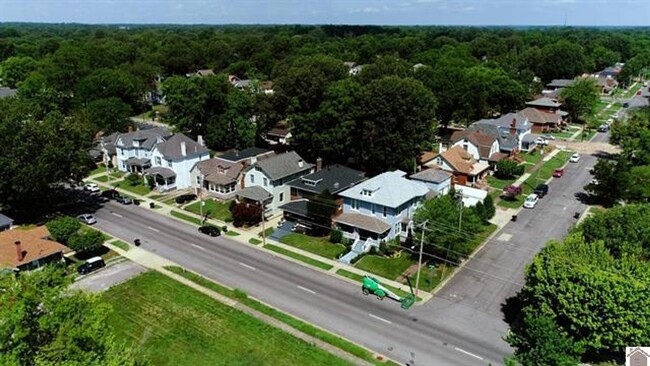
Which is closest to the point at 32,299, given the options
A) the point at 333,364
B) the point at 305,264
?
the point at 333,364

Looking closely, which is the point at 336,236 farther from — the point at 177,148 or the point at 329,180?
the point at 177,148

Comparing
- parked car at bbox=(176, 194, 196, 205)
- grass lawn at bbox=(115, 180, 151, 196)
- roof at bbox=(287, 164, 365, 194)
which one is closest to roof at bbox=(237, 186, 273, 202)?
roof at bbox=(287, 164, 365, 194)

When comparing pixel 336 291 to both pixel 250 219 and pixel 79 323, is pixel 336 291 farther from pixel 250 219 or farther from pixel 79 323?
pixel 79 323

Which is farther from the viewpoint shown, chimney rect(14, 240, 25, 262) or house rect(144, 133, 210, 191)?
house rect(144, 133, 210, 191)

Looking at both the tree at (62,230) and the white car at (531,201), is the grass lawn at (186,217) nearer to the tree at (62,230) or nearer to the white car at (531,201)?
the tree at (62,230)

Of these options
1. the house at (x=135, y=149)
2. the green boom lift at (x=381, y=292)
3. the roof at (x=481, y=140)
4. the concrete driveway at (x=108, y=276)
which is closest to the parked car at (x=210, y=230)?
the concrete driveway at (x=108, y=276)

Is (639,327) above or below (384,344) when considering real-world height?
above

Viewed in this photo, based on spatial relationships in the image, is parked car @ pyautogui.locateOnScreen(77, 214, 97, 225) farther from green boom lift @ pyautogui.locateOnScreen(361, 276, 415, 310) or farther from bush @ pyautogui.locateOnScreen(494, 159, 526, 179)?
bush @ pyautogui.locateOnScreen(494, 159, 526, 179)

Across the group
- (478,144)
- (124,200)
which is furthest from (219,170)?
(478,144)
